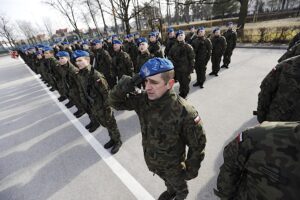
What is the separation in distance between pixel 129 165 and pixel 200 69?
428cm

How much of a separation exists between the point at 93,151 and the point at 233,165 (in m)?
3.40

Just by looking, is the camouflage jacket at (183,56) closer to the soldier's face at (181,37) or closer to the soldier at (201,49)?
the soldier's face at (181,37)

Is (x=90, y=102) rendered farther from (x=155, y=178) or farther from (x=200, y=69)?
(x=200, y=69)

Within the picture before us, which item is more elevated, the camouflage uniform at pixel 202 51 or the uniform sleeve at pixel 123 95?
the uniform sleeve at pixel 123 95

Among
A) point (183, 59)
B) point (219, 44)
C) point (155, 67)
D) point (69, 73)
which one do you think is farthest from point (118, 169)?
point (219, 44)

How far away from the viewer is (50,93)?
28.9ft

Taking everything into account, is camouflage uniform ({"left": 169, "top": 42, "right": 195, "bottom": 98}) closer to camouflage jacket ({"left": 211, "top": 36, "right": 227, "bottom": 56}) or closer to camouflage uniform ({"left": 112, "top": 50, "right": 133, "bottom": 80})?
camouflage uniform ({"left": 112, "top": 50, "right": 133, "bottom": 80})

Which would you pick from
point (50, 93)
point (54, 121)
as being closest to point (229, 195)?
point (54, 121)

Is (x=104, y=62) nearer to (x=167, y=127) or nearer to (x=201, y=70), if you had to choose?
(x=201, y=70)

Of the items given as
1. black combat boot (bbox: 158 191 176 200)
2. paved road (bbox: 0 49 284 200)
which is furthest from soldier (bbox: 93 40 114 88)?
black combat boot (bbox: 158 191 176 200)

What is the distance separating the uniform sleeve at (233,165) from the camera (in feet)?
3.89

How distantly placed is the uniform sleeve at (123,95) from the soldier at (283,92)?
1755mm

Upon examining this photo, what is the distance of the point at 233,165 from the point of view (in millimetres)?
1297

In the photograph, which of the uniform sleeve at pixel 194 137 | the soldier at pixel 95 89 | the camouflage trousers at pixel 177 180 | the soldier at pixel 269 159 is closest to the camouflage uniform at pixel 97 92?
the soldier at pixel 95 89
